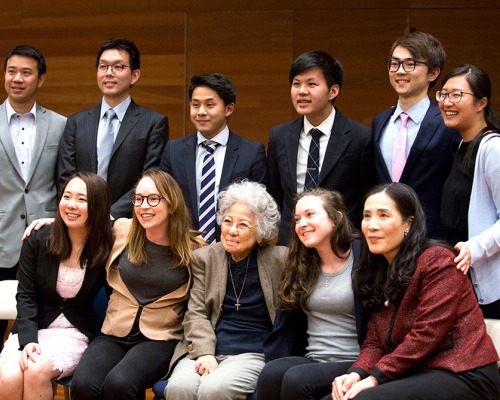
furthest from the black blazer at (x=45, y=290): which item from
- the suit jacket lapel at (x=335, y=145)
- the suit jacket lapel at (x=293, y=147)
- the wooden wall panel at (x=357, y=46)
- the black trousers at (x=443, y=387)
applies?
the wooden wall panel at (x=357, y=46)

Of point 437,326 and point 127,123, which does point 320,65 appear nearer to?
point 127,123

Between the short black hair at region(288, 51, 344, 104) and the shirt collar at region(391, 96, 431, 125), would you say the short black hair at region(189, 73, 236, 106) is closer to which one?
the short black hair at region(288, 51, 344, 104)

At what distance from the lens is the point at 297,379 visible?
3.28 m

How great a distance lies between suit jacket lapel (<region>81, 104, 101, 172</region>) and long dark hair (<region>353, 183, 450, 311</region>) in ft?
5.31

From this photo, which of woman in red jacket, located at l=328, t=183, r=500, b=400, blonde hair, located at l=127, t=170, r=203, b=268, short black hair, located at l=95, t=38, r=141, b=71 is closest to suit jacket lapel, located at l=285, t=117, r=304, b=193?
blonde hair, located at l=127, t=170, r=203, b=268

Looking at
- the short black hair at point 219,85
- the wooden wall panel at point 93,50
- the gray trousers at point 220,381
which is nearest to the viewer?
the gray trousers at point 220,381

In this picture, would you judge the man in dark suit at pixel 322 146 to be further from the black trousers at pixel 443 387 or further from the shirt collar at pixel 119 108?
the black trousers at pixel 443 387

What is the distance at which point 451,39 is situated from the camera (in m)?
5.70

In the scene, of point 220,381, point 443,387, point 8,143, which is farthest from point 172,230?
point 443,387

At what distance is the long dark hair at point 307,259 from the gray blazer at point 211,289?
0.11 metres

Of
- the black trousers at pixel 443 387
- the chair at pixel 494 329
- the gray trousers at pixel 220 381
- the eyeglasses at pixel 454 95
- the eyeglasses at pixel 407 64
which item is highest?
A: the eyeglasses at pixel 407 64

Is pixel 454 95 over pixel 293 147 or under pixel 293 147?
over

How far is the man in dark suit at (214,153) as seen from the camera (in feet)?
13.6

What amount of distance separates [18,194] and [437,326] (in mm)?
2384
